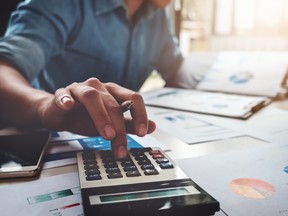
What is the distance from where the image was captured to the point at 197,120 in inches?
24.7

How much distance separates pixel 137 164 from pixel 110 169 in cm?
3

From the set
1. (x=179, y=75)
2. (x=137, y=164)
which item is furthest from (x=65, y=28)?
(x=137, y=164)

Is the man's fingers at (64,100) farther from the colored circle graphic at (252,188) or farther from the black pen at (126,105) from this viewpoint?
the colored circle graphic at (252,188)

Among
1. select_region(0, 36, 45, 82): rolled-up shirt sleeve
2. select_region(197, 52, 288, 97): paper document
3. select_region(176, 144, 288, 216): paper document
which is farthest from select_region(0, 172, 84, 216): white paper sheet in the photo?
select_region(197, 52, 288, 97): paper document

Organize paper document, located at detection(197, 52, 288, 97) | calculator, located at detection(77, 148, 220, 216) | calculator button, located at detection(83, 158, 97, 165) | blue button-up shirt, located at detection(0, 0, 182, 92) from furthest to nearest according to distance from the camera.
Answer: paper document, located at detection(197, 52, 288, 97)
blue button-up shirt, located at detection(0, 0, 182, 92)
calculator button, located at detection(83, 158, 97, 165)
calculator, located at detection(77, 148, 220, 216)

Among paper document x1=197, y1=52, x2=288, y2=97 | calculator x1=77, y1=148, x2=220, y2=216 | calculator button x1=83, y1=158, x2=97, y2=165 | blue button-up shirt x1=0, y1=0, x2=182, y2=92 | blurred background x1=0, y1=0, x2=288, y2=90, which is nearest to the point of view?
calculator x1=77, y1=148, x2=220, y2=216

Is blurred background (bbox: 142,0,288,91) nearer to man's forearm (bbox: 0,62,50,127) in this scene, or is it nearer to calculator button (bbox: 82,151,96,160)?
man's forearm (bbox: 0,62,50,127)

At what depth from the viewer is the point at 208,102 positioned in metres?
0.77

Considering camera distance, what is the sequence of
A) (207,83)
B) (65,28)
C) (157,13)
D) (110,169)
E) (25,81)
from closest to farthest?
(110,169)
(25,81)
(65,28)
(207,83)
(157,13)

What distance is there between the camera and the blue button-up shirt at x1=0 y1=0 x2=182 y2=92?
67cm

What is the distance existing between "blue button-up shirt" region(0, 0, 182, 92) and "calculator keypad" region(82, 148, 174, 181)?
317 millimetres

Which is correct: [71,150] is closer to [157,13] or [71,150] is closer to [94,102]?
[94,102]

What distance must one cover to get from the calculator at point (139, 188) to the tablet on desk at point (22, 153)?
53mm

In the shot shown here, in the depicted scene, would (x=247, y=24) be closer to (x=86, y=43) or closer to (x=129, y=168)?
(x=86, y=43)
